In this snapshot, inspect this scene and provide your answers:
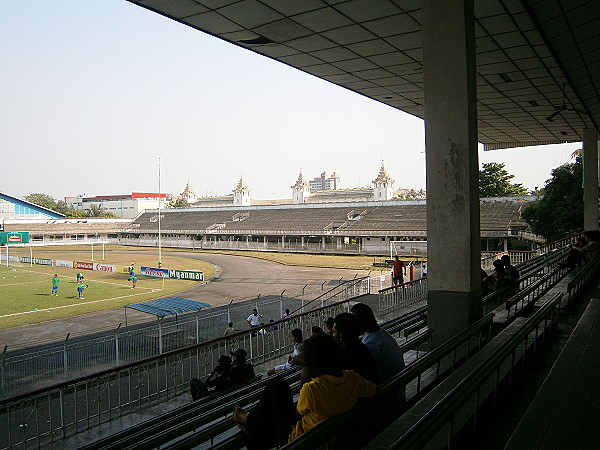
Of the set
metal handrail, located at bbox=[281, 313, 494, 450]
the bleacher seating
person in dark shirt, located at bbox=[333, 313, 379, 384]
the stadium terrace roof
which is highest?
the stadium terrace roof

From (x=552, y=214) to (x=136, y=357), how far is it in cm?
2873

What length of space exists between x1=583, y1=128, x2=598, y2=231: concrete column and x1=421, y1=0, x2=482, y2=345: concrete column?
15746 millimetres

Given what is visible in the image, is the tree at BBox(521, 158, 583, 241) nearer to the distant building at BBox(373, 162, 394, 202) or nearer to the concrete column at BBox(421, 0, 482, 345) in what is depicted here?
the concrete column at BBox(421, 0, 482, 345)

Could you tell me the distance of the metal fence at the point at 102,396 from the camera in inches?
276

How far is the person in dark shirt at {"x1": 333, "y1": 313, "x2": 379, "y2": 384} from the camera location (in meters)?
3.31

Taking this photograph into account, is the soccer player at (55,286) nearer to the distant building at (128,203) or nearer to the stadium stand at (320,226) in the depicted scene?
the stadium stand at (320,226)

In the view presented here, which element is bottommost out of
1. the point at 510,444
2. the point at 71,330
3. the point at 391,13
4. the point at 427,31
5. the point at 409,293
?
the point at 71,330

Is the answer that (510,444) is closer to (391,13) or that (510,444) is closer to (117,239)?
(391,13)

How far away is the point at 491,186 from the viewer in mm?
66688

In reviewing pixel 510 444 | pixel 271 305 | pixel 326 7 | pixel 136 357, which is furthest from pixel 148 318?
pixel 510 444

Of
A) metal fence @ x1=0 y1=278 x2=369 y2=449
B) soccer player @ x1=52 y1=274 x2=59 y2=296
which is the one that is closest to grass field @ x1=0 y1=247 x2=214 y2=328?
soccer player @ x1=52 y1=274 x2=59 y2=296

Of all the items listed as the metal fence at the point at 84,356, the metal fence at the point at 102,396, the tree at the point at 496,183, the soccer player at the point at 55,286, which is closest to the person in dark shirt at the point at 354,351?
the metal fence at the point at 102,396

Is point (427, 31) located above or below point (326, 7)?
below

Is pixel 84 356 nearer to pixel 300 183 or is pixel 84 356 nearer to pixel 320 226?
pixel 320 226
